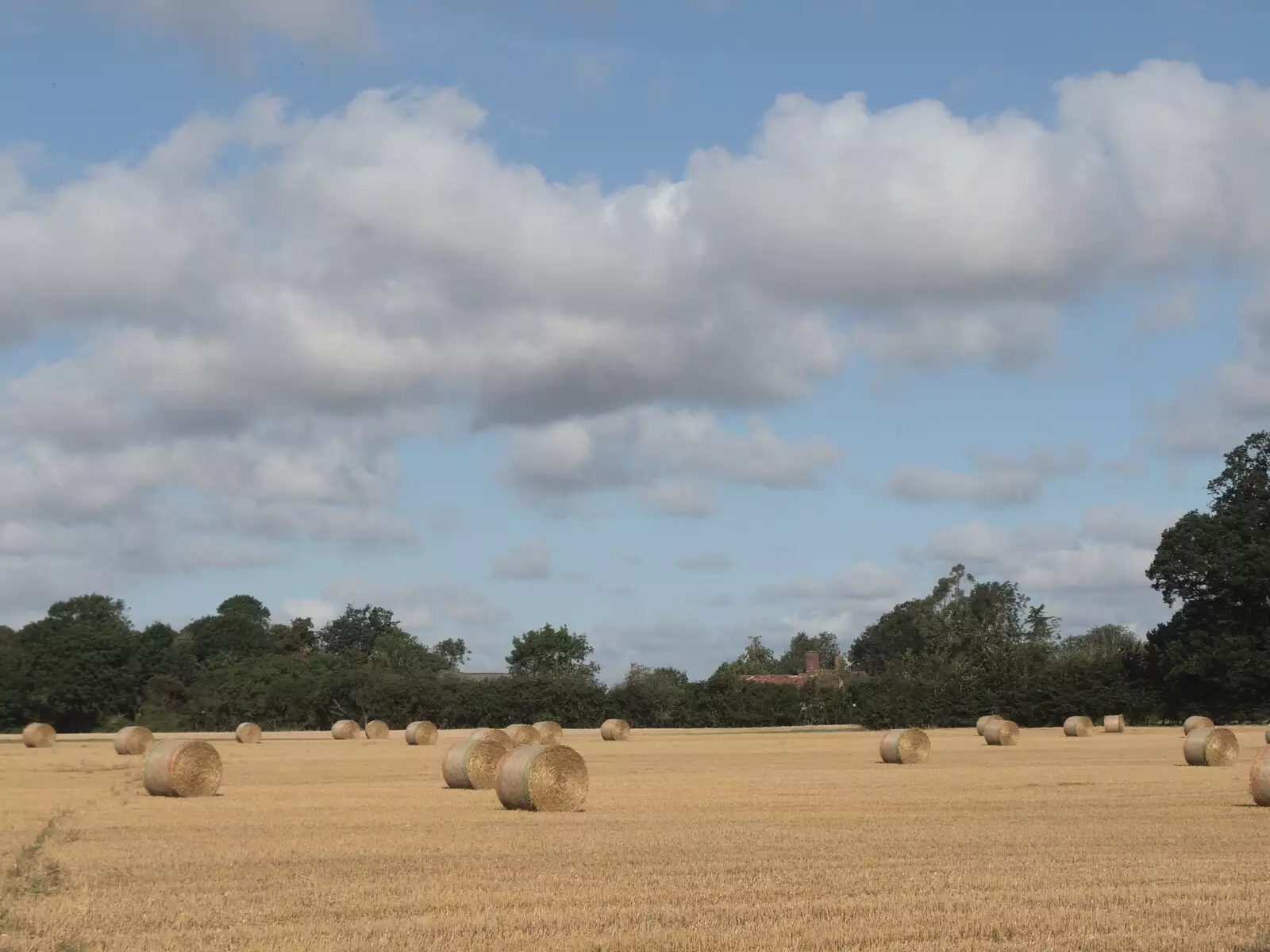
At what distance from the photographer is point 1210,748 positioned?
31.9m

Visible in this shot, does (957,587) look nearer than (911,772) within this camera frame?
No

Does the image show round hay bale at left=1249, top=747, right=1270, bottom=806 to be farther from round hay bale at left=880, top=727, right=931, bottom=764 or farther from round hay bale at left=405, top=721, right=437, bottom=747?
round hay bale at left=405, top=721, right=437, bottom=747

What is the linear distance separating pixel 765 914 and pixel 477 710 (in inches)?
2589

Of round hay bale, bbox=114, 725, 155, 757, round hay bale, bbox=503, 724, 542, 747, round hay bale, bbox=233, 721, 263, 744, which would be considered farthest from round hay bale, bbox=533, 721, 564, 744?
round hay bale, bbox=233, 721, 263, 744

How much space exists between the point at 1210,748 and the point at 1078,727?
21.9 metres

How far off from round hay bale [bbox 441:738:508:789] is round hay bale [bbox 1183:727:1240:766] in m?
15.4

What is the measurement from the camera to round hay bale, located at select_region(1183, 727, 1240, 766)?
31922mm

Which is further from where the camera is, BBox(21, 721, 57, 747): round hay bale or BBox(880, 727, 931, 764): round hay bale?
BBox(21, 721, 57, 747): round hay bale

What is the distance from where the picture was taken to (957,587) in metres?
110

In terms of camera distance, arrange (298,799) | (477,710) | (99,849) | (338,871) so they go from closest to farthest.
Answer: (338,871), (99,849), (298,799), (477,710)

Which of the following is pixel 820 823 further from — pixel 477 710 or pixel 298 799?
pixel 477 710

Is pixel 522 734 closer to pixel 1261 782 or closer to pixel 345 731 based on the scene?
pixel 1261 782

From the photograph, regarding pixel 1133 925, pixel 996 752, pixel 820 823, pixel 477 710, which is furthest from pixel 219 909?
pixel 477 710

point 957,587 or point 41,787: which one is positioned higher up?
point 957,587
